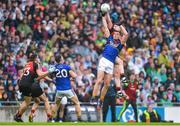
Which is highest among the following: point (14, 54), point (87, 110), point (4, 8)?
point (4, 8)

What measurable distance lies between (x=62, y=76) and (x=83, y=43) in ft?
26.8

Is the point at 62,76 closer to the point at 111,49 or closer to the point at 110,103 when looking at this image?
the point at 111,49

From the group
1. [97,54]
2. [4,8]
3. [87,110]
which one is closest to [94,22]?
[97,54]

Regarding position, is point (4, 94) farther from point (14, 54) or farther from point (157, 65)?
point (157, 65)

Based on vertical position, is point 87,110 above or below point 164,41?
below

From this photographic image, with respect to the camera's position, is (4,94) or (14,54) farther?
(14,54)

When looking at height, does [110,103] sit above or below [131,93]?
below

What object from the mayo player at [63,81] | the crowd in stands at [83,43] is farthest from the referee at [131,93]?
the mayo player at [63,81]

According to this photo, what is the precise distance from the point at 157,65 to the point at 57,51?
4465 mm

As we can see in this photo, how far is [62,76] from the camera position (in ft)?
87.0

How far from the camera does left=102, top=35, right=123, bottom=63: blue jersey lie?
25.4 m

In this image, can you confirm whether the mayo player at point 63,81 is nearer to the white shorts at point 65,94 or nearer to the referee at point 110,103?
the white shorts at point 65,94

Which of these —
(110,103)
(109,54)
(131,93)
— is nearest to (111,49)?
(109,54)

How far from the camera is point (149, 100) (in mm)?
32500
